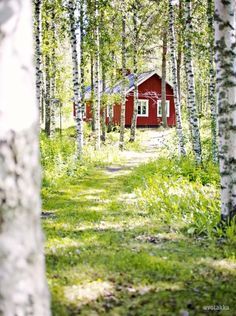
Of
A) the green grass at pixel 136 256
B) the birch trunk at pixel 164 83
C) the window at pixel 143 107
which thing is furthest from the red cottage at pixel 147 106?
the green grass at pixel 136 256

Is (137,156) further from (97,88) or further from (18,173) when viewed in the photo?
(18,173)

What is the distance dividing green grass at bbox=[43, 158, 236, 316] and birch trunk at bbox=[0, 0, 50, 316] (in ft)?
6.42

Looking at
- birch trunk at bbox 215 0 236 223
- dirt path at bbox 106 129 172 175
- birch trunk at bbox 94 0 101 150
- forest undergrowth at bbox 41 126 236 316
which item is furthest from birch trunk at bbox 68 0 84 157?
birch trunk at bbox 215 0 236 223

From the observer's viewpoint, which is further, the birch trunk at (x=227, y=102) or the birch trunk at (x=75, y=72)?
the birch trunk at (x=75, y=72)

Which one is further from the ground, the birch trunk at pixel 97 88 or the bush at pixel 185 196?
the birch trunk at pixel 97 88

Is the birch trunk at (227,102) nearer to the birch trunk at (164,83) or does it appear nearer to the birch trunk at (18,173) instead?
the birch trunk at (18,173)

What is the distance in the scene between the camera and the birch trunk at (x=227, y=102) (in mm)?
6832

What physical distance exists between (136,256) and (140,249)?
1.41ft

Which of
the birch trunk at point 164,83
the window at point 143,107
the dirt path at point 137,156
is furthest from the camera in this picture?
the window at point 143,107

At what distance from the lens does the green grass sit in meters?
4.69

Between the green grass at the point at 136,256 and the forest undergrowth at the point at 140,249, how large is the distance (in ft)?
0.04

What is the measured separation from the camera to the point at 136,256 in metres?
6.04

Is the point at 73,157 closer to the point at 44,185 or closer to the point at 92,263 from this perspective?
the point at 44,185

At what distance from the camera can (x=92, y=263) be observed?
5.75 metres
